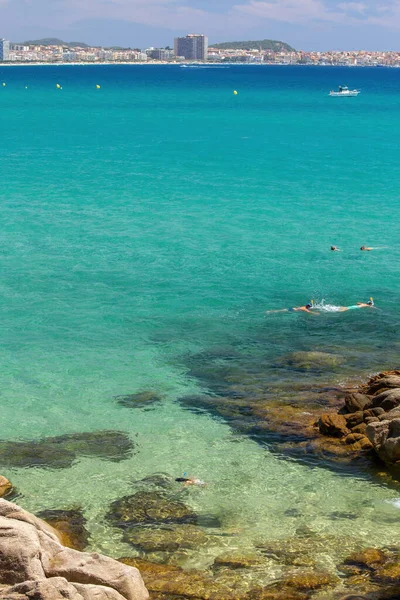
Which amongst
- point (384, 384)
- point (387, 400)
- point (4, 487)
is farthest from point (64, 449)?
point (384, 384)

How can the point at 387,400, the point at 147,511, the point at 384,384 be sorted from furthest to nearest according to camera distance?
the point at 384,384 < the point at 387,400 < the point at 147,511

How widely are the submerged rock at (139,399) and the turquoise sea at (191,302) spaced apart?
14.9 inches

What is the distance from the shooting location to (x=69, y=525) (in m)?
17.9

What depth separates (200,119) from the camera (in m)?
107

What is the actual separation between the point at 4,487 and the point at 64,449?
2665 mm

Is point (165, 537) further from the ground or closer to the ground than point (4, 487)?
closer to the ground

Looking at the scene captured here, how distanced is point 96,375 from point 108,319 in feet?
18.2

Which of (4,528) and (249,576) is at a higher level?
(4,528)

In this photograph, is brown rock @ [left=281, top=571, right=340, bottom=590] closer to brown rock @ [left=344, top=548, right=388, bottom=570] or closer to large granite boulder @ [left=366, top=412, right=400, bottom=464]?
brown rock @ [left=344, top=548, right=388, bottom=570]

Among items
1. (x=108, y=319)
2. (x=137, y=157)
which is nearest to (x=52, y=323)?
(x=108, y=319)

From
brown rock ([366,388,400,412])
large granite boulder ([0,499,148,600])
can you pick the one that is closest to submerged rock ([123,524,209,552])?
large granite boulder ([0,499,148,600])

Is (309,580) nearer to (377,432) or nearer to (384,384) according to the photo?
(377,432)

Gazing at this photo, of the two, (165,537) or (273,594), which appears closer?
(273,594)

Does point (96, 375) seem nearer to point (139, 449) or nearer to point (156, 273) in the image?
point (139, 449)
